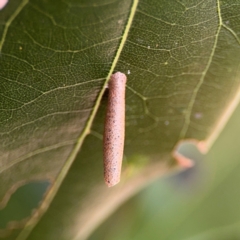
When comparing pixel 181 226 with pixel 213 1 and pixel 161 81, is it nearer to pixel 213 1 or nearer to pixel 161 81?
pixel 161 81

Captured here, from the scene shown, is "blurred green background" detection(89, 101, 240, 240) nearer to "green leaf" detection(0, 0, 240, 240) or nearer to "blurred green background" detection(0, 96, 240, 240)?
"blurred green background" detection(0, 96, 240, 240)

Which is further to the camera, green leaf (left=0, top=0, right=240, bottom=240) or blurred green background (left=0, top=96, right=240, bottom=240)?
blurred green background (left=0, top=96, right=240, bottom=240)

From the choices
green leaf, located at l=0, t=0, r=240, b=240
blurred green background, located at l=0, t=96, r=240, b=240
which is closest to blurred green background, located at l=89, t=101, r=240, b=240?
blurred green background, located at l=0, t=96, r=240, b=240

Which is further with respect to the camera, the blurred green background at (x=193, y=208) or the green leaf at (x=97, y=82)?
the blurred green background at (x=193, y=208)

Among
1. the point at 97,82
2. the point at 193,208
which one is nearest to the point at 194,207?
the point at 193,208

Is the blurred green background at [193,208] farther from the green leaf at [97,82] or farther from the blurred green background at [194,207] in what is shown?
the green leaf at [97,82]

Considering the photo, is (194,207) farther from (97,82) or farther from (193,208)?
(97,82)

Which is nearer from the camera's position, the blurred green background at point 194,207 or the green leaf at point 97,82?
the green leaf at point 97,82

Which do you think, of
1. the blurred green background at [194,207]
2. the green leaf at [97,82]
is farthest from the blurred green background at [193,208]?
the green leaf at [97,82]

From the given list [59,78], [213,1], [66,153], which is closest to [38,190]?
[66,153]

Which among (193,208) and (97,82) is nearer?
(97,82)
